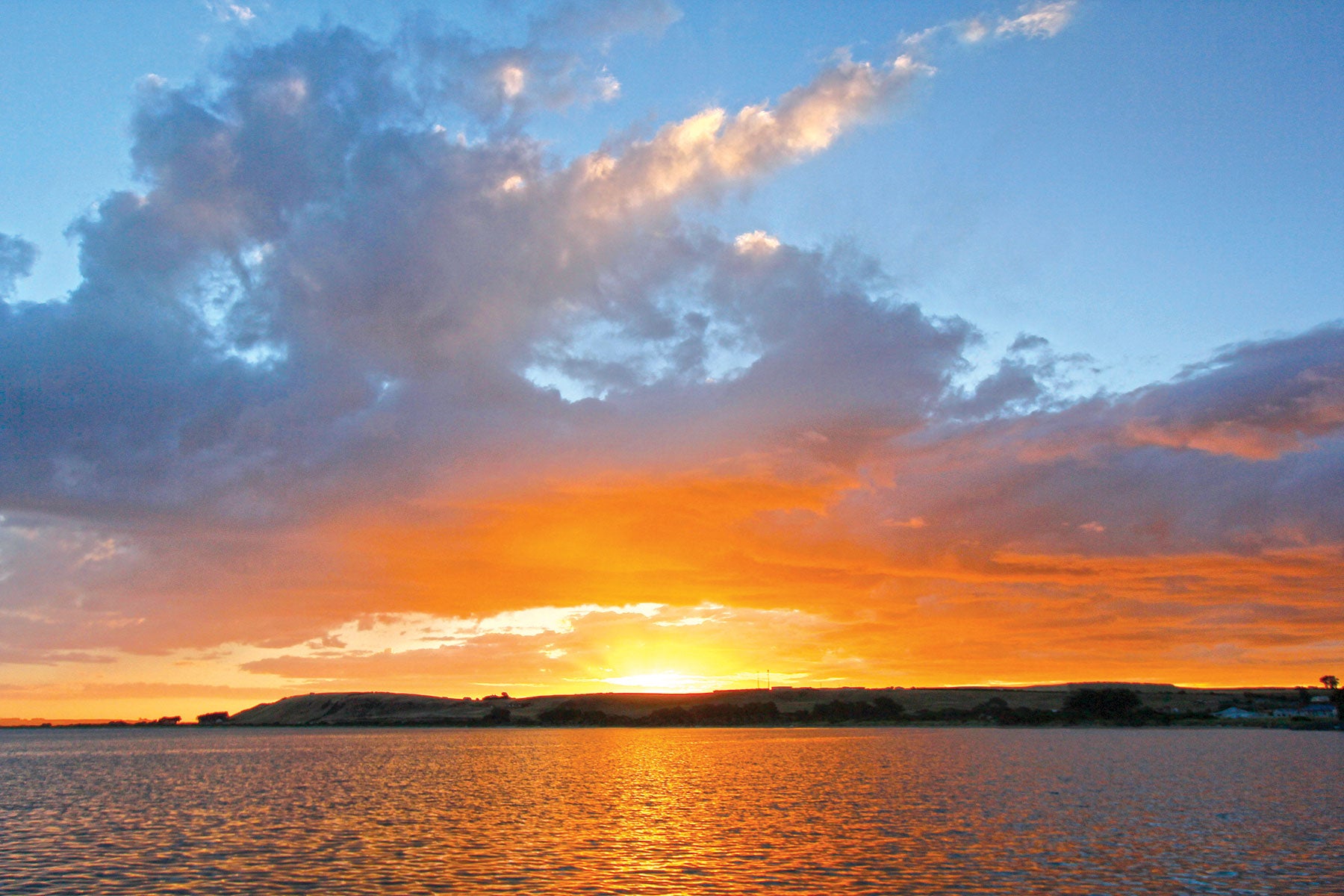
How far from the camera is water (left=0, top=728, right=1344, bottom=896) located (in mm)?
39438

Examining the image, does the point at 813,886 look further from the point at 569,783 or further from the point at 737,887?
the point at 569,783

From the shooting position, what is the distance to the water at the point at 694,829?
39438mm

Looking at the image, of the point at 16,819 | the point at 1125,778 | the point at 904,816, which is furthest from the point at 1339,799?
the point at 16,819

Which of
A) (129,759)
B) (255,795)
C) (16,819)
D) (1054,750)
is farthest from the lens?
(129,759)

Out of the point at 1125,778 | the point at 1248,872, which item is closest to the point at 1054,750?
the point at 1125,778

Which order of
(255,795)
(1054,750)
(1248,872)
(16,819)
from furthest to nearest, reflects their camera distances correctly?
(1054,750) → (255,795) → (16,819) → (1248,872)

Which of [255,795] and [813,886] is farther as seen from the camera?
[255,795]

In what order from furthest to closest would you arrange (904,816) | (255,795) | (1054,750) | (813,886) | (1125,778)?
(1054,750)
(1125,778)
(255,795)
(904,816)
(813,886)

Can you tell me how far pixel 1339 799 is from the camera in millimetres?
69312

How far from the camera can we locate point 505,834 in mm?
53531

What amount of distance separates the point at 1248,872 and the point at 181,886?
44.9m

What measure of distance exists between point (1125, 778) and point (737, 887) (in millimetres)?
67711

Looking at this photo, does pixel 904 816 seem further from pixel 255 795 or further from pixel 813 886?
pixel 255 795

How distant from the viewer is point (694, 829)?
5594 cm
